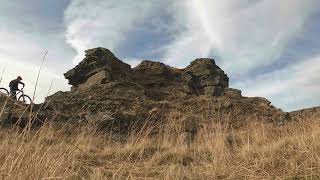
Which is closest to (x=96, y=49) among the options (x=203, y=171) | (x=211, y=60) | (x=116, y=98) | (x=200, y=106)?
(x=116, y=98)

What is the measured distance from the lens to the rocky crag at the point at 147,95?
16891 mm

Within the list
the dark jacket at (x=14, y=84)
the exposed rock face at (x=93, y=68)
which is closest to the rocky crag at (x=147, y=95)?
the exposed rock face at (x=93, y=68)

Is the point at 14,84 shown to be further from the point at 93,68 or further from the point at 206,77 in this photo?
the point at 206,77

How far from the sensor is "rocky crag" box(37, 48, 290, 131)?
1689 cm

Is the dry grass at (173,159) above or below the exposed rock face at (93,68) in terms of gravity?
below

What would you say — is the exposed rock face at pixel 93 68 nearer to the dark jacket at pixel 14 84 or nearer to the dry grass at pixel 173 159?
the dark jacket at pixel 14 84

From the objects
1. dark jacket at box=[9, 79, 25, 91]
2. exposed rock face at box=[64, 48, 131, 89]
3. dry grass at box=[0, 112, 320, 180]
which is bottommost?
dry grass at box=[0, 112, 320, 180]

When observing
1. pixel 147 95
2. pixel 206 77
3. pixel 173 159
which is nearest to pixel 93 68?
pixel 147 95

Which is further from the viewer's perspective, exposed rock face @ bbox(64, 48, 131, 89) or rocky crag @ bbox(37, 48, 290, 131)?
exposed rock face @ bbox(64, 48, 131, 89)

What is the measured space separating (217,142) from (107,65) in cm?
1657

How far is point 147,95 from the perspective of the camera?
72.1 feet

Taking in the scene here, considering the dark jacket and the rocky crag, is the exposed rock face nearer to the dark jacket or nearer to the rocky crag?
the rocky crag

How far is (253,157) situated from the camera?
5.86m

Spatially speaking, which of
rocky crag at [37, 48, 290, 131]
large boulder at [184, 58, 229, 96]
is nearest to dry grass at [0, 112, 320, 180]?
rocky crag at [37, 48, 290, 131]
